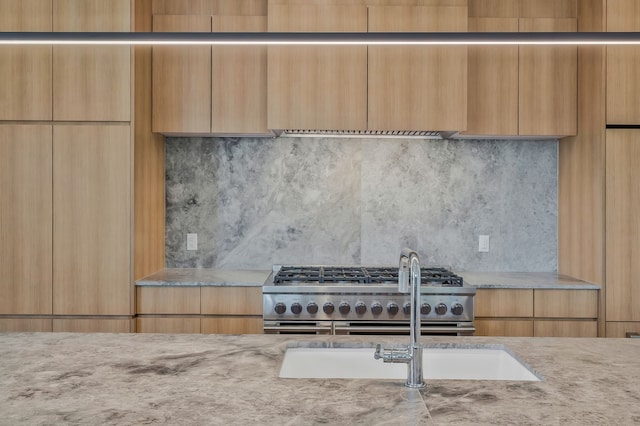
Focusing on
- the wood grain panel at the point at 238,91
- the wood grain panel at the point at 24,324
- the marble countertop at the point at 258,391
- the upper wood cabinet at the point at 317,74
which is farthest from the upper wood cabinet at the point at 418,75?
the wood grain panel at the point at 24,324

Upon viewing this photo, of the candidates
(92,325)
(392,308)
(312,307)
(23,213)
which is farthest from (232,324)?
(23,213)

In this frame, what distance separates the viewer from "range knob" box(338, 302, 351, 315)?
2.85m

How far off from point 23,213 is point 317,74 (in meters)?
1.84

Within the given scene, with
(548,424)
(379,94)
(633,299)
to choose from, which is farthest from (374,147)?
(548,424)

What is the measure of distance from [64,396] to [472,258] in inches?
112

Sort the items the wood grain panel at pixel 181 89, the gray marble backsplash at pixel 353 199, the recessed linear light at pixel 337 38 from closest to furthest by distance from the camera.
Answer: the recessed linear light at pixel 337 38 < the wood grain panel at pixel 181 89 < the gray marble backsplash at pixel 353 199

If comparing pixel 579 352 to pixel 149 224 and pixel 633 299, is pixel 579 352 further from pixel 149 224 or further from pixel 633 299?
pixel 149 224

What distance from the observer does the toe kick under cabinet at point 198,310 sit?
2.97m

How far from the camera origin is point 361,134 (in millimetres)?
3447

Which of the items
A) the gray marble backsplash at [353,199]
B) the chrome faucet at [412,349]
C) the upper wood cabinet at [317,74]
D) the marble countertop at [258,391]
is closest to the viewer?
the marble countertop at [258,391]

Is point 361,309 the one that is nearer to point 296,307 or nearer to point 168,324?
point 296,307

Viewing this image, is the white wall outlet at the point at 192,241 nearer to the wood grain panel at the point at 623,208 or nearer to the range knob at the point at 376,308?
the range knob at the point at 376,308

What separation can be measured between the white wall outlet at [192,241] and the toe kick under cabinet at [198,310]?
2.07 feet

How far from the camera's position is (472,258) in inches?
141
